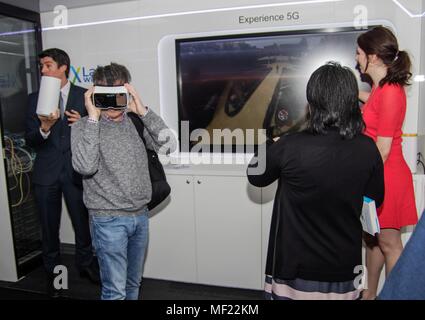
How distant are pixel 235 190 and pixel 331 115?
1314mm

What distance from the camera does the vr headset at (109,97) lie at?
5.78 feet

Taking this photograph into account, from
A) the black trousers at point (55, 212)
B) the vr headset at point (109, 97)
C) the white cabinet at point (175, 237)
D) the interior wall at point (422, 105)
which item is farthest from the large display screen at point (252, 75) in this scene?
the vr headset at point (109, 97)

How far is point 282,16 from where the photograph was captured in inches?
105

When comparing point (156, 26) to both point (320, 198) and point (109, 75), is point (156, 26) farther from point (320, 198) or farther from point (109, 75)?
point (320, 198)

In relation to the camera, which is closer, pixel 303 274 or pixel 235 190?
pixel 303 274

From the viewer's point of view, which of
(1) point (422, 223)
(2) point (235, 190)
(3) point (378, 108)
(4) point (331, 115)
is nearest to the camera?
(1) point (422, 223)

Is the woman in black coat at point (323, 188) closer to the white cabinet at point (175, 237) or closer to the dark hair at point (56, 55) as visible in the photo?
the white cabinet at point (175, 237)

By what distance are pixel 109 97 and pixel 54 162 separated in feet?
3.64

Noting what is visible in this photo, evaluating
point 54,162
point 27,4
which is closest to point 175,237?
point 54,162

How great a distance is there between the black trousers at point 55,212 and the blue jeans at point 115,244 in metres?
0.93

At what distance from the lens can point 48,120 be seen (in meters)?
2.37
